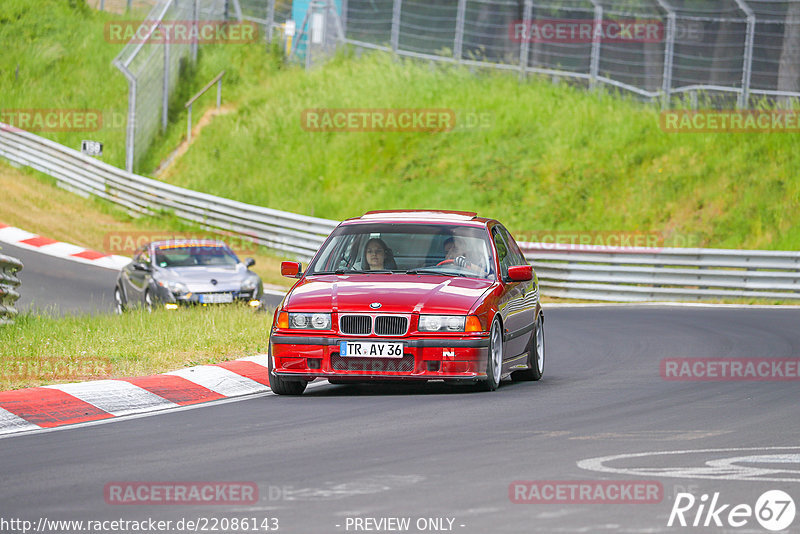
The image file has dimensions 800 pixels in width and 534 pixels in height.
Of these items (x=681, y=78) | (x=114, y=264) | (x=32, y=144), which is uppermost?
(x=681, y=78)

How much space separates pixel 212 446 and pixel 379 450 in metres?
1.07

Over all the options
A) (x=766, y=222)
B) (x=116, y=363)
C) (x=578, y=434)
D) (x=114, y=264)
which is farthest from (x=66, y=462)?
(x=766, y=222)

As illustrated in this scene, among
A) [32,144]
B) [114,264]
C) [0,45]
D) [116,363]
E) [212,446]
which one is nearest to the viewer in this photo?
[212,446]

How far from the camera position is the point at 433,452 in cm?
807

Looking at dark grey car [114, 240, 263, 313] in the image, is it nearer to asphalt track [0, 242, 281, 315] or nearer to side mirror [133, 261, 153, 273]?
side mirror [133, 261, 153, 273]

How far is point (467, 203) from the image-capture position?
33344 mm

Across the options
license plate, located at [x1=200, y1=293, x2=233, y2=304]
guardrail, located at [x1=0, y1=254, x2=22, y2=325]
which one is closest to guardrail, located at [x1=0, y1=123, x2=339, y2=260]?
license plate, located at [x1=200, y1=293, x2=233, y2=304]

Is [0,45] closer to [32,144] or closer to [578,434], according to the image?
[32,144]

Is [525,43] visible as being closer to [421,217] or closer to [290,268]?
[421,217]

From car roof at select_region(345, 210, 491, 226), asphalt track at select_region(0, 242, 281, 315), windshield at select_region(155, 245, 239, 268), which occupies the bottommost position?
asphalt track at select_region(0, 242, 281, 315)

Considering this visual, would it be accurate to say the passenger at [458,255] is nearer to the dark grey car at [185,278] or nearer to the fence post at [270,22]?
the dark grey car at [185,278]

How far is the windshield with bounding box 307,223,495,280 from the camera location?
12148 millimetres

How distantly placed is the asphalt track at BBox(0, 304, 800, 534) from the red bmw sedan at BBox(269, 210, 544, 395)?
275 millimetres

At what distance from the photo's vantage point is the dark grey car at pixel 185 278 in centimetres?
2052
